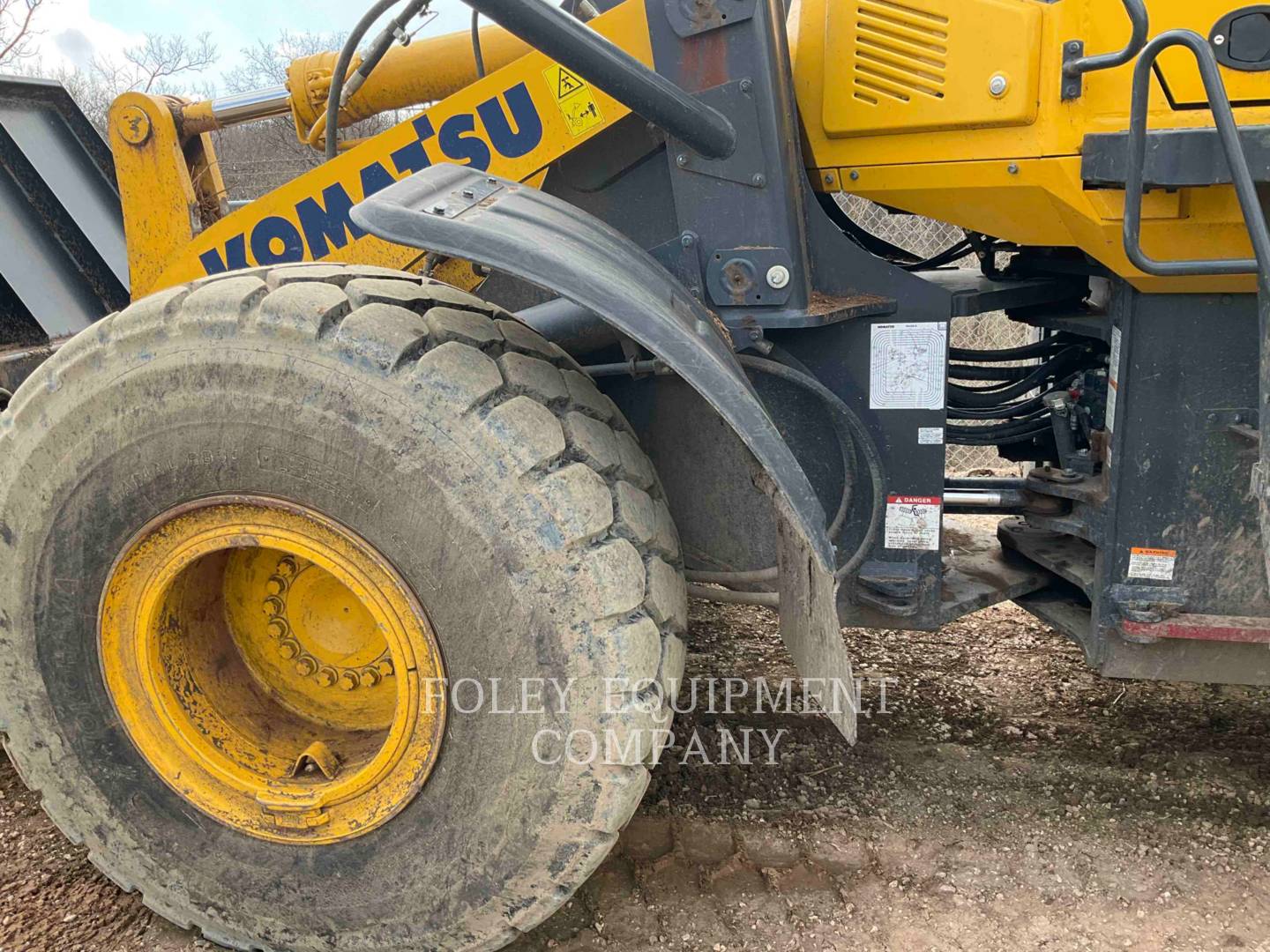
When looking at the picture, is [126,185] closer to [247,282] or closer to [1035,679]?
[247,282]

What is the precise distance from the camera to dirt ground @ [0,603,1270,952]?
7.09 ft

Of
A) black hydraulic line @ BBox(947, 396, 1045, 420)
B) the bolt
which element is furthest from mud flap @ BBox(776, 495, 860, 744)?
the bolt

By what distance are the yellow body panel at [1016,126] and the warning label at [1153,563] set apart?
54 centimetres

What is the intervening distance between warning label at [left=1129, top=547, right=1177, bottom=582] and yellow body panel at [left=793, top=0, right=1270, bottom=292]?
1.77 ft

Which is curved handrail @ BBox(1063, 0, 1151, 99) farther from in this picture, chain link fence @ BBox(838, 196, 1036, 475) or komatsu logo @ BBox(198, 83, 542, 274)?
chain link fence @ BBox(838, 196, 1036, 475)

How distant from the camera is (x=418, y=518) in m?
1.79

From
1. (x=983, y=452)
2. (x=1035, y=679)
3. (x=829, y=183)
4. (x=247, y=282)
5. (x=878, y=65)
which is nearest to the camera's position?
(x=247, y=282)

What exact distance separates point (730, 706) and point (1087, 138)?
6.16 feet

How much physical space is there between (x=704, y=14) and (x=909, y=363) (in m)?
0.83

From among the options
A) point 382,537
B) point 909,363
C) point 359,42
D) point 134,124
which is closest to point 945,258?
point 909,363

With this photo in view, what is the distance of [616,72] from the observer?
1887 mm

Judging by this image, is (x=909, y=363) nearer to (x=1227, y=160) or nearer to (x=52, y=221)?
(x=1227, y=160)

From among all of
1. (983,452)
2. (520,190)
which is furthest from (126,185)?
(983,452)

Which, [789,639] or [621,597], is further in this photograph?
[789,639]
